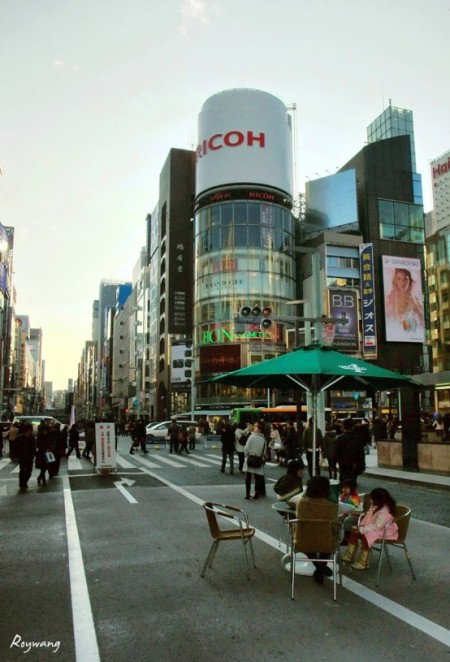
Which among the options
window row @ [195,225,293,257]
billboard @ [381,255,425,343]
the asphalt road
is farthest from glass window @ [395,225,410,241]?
the asphalt road

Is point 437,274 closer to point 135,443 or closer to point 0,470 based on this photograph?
point 135,443

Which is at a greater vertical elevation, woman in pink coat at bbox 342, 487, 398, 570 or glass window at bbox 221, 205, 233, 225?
glass window at bbox 221, 205, 233, 225

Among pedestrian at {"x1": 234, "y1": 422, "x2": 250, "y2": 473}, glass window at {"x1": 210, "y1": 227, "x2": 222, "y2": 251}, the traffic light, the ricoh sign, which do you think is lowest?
pedestrian at {"x1": 234, "y1": 422, "x2": 250, "y2": 473}

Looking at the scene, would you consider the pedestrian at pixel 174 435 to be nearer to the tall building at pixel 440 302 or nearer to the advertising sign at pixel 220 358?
the advertising sign at pixel 220 358

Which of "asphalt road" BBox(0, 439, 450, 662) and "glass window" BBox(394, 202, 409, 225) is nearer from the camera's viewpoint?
"asphalt road" BBox(0, 439, 450, 662)

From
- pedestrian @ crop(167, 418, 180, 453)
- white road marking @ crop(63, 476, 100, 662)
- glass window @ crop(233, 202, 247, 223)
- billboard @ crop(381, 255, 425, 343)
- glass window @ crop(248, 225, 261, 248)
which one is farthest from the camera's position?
glass window @ crop(233, 202, 247, 223)

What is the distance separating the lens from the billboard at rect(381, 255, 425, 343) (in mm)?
70812

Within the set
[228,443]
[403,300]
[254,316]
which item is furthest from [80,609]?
[403,300]

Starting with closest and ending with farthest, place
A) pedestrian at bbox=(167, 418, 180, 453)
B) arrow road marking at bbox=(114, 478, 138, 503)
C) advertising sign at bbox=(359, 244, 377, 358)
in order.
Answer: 1. arrow road marking at bbox=(114, 478, 138, 503)
2. pedestrian at bbox=(167, 418, 180, 453)
3. advertising sign at bbox=(359, 244, 377, 358)

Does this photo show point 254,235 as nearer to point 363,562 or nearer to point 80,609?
point 363,562

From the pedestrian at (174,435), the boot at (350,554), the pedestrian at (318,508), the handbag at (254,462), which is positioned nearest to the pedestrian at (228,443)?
the handbag at (254,462)

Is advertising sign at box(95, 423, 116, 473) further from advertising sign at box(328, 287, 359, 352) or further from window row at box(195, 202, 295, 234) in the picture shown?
window row at box(195, 202, 295, 234)

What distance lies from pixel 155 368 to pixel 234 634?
8240cm

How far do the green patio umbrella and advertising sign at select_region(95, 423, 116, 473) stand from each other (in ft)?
29.3
